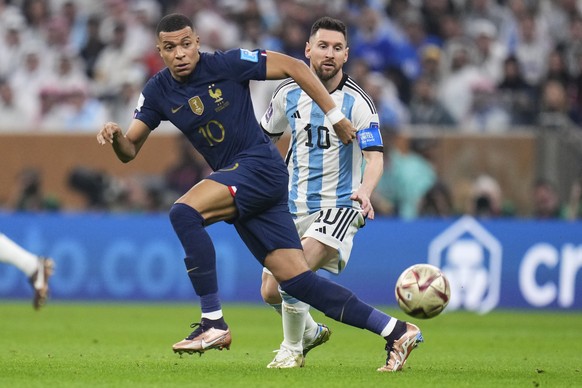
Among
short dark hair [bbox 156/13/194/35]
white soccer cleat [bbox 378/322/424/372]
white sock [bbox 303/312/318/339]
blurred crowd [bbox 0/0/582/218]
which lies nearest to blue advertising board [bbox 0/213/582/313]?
blurred crowd [bbox 0/0/582/218]

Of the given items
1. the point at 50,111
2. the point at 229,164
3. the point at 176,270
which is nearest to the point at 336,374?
the point at 229,164

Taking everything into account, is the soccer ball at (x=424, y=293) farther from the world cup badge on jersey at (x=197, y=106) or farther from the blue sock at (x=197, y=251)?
the world cup badge on jersey at (x=197, y=106)

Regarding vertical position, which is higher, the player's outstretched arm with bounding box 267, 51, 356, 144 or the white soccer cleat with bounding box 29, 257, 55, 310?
the player's outstretched arm with bounding box 267, 51, 356, 144

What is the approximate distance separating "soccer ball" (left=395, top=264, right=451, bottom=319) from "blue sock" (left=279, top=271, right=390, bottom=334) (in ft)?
2.45

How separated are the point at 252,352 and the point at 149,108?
2719 millimetres

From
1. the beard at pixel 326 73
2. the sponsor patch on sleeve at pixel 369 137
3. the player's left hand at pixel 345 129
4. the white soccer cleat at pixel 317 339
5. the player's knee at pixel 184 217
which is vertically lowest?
the white soccer cleat at pixel 317 339

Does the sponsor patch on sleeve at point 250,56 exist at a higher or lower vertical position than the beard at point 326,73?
higher

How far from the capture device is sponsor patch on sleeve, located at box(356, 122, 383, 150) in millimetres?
8109

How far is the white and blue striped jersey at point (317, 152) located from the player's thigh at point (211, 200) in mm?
1339

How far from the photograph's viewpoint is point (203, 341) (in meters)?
7.27

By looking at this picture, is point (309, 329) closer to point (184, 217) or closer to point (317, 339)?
point (317, 339)

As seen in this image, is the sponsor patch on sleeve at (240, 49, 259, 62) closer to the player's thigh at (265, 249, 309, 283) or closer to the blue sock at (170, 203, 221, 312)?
the blue sock at (170, 203, 221, 312)

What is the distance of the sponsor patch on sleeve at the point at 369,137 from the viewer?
26.6ft

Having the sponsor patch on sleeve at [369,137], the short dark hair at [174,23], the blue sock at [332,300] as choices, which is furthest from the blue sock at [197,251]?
the sponsor patch on sleeve at [369,137]
